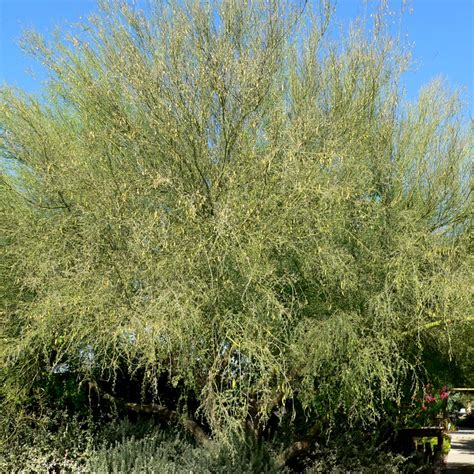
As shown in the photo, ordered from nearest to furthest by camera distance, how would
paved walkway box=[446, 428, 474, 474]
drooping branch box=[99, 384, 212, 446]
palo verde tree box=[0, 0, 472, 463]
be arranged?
1. palo verde tree box=[0, 0, 472, 463]
2. drooping branch box=[99, 384, 212, 446]
3. paved walkway box=[446, 428, 474, 474]

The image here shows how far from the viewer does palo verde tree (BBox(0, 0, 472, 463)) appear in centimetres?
625

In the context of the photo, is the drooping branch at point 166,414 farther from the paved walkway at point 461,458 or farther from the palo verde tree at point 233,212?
the paved walkway at point 461,458

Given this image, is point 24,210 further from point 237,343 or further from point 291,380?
point 291,380

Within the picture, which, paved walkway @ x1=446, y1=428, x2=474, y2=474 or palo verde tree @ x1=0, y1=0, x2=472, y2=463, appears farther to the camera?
paved walkway @ x1=446, y1=428, x2=474, y2=474

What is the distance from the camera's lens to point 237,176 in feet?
21.7

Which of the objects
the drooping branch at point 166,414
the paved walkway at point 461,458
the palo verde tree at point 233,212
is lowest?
the paved walkway at point 461,458

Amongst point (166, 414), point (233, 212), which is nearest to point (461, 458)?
point (166, 414)

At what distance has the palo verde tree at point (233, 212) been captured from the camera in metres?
6.25

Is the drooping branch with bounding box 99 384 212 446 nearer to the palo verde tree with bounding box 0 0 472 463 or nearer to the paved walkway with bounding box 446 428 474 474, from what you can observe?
the palo verde tree with bounding box 0 0 472 463

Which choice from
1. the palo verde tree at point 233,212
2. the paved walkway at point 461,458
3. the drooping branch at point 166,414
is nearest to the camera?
the palo verde tree at point 233,212

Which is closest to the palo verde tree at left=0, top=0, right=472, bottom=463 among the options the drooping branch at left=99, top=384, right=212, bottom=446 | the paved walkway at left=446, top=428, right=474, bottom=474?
the drooping branch at left=99, top=384, right=212, bottom=446

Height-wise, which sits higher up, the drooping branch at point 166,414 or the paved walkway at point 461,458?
the drooping branch at point 166,414

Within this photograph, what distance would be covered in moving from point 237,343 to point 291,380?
1346 mm

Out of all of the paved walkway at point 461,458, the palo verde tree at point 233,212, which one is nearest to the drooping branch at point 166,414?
the palo verde tree at point 233,212
